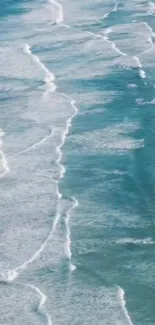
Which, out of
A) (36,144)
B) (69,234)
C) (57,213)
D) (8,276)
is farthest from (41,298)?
(36,144)

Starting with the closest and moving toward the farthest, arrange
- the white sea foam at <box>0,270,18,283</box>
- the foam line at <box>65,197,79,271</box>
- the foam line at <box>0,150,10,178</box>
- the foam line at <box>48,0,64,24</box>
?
the white sea foam at <box>0,270,18,283</box>
the foam line at <box>65,197,79,271</box>
the foam line at <box>0,150,10,178</box>
the foam line at <box>48,0,64,24</box>

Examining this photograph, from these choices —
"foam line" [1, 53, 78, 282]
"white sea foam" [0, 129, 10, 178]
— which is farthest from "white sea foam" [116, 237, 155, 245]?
"white sea foam" [0, 129, 10, 178]

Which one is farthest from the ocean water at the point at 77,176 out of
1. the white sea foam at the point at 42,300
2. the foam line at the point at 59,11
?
the foam line at the point at 59,11

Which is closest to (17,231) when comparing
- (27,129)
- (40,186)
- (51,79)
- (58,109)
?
(40,186)

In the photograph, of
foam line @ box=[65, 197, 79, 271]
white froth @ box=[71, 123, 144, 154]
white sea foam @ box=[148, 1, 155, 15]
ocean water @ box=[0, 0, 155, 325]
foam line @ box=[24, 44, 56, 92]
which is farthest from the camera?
white sea foam @ box=[148, 1, 155, 15]

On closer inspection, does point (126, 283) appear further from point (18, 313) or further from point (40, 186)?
point (40, 186)

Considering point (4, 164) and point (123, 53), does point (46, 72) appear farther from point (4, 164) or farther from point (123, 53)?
point (4, 164)

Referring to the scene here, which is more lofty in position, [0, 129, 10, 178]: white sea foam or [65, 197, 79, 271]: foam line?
[65, 197, 79, 271]: foam line

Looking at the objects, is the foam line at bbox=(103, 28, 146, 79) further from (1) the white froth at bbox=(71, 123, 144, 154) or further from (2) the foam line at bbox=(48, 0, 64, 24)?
(1) the white froth at bbox=(71, 123, 144, 154)
